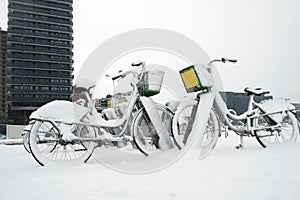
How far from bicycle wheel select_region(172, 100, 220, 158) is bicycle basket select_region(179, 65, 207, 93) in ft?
0.67

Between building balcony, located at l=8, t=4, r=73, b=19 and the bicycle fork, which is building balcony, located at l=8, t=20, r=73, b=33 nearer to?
building balcony, located at l=8, t=4, r=73, b=19

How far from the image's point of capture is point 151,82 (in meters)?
3.36

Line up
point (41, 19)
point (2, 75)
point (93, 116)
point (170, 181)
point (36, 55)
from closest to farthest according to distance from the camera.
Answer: point (170, 181) → point (93, 116) → point (36, 55) → point (41, 19) → point (2, 75)

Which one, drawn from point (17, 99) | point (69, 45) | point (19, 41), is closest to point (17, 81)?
point (17, 99)

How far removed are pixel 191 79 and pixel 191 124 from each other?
26.3 inches

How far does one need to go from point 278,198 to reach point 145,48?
3429mm

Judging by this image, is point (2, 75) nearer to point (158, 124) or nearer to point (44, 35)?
point (44, 35)

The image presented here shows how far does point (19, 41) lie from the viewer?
38.7 meters

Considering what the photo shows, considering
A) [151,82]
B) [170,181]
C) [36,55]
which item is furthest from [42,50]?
[170,181]

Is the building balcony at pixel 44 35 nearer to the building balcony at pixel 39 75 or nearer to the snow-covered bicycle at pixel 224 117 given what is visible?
the building balcony at pixel 39 75

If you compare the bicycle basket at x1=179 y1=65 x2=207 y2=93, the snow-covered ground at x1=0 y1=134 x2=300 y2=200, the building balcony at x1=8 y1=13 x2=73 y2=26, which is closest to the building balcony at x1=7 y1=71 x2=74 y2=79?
the building balcony at x1=8 y1=13 x2=73 y2=26

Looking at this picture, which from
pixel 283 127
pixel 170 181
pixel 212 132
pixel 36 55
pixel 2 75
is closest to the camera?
pixel 170 181

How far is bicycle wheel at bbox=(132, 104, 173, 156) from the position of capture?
328cm

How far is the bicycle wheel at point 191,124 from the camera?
3.39 m
